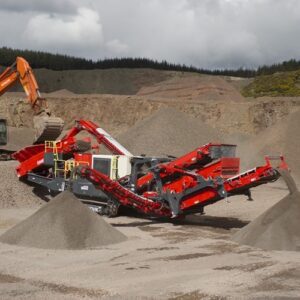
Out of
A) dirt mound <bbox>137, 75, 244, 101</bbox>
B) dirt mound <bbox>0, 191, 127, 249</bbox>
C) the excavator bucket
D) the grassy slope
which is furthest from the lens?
the grassy slope

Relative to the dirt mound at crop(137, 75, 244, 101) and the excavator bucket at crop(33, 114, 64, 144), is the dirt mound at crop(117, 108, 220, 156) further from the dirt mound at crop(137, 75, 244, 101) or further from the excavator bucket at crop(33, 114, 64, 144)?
the dirt mound at crop(137, 75, 244, 101)

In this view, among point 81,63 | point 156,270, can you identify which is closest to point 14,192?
point 156,270

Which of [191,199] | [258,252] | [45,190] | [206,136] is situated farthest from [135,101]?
[258,252]

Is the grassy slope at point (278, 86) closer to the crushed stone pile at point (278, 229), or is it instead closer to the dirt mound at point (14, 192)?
the dirt mound at point (14, 192)

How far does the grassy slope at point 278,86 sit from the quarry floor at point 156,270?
3509 cm

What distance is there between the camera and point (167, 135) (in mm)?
24734

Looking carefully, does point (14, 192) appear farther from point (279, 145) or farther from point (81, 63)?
point (81, 63)

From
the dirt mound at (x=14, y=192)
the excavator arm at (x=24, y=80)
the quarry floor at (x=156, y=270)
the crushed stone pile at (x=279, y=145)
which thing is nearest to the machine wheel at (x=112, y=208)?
→ the quarry floor at (x=156, y=270)

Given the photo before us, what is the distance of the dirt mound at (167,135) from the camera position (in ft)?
78.1

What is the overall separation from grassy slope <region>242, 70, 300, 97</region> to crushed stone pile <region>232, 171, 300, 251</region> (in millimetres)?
35292

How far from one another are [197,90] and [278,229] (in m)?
36.3

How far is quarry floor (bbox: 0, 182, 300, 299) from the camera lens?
22.6ft

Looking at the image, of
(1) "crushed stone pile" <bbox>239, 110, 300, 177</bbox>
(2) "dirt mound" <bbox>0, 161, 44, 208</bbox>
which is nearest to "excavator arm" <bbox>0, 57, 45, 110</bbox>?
(2) "dirt mound" <bbox>0, 161, 44, 208</bbox>

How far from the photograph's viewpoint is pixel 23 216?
44.8 feet
